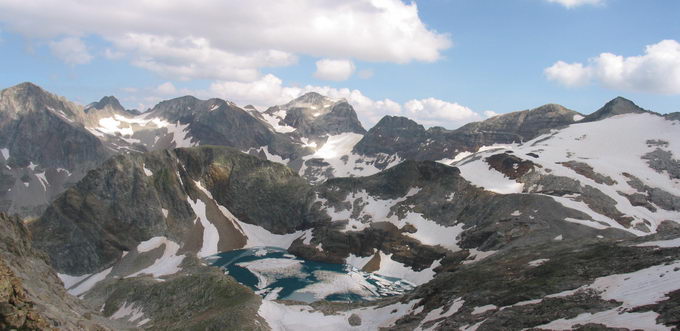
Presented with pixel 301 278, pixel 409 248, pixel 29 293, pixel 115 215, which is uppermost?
pixel 29 293

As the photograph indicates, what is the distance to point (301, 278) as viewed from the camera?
5551 inches

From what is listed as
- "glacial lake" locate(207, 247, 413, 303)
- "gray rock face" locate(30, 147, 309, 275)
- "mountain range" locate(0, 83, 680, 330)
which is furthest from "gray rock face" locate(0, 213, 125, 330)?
"gray rock face" locate(30, 147, 309, 275)

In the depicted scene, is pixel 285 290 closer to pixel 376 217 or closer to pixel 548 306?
pixel 376 217

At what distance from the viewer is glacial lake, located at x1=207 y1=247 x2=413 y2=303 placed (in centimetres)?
12231

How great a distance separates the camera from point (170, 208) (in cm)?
18438

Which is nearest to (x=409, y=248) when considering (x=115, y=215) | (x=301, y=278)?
(x=301, y=278)

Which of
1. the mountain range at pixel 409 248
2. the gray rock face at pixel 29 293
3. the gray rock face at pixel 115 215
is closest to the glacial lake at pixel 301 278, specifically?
the mountain range at pixel 409 248

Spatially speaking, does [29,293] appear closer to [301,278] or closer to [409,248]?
[301,278]

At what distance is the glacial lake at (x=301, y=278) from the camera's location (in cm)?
12231

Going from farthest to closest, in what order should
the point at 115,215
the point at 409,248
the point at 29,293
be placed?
the point at 115,215, the point at 409,248, the point at 29,293

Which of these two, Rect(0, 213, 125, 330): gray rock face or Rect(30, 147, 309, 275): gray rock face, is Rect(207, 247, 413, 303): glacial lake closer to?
Result: Rect(30, 147, 309, 275): gray rock face

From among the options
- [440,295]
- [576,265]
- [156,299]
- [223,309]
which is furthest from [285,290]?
[576,265]

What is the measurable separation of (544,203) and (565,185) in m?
24.0

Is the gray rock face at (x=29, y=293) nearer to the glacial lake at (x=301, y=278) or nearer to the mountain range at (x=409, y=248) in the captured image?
the mountain range at (x=409, y=248)
